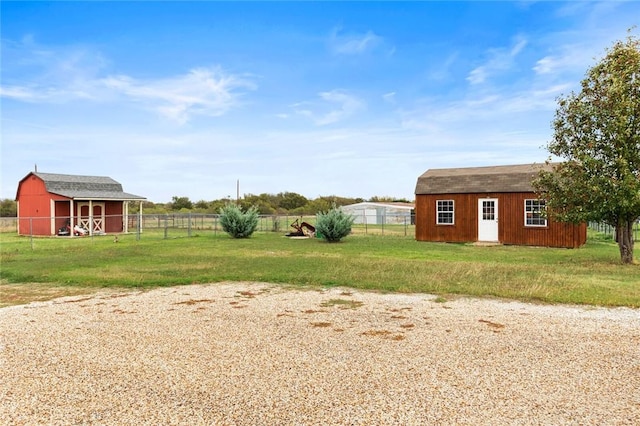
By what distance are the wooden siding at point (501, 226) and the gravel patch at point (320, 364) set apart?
13.7m

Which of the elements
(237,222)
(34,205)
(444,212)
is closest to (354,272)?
(444,212)

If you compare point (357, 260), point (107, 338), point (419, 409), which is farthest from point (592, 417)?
point (357, 260)

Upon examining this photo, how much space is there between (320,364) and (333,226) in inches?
653

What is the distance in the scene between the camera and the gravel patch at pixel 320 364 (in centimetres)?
365

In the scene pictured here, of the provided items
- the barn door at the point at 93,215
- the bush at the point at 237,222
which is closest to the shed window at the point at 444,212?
the bush at the point at 237,222

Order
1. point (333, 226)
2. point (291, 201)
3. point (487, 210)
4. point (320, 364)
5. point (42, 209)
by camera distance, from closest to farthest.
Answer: point (320, 364) → point (333, 226) → point (487, 210) → point (42, 209) → point (291, 201)

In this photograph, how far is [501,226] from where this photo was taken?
2098 cm

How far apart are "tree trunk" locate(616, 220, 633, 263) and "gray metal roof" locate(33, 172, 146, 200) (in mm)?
28126

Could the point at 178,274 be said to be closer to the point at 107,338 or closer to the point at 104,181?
the point at 107,338

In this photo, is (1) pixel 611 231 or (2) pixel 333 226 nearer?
(2) pixel 333 226

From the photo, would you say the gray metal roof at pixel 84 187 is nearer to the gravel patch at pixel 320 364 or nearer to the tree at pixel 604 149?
the gravel patch at pixel 320 364

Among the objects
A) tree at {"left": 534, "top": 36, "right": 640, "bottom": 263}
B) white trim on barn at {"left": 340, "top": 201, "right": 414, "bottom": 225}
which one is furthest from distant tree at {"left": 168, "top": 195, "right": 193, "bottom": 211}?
tree at {"left": 534, "top": 36, "right": 640, "bottom": 263}

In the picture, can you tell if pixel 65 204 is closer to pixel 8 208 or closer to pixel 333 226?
pixel 333 226

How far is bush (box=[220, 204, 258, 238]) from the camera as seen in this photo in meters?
24.4
